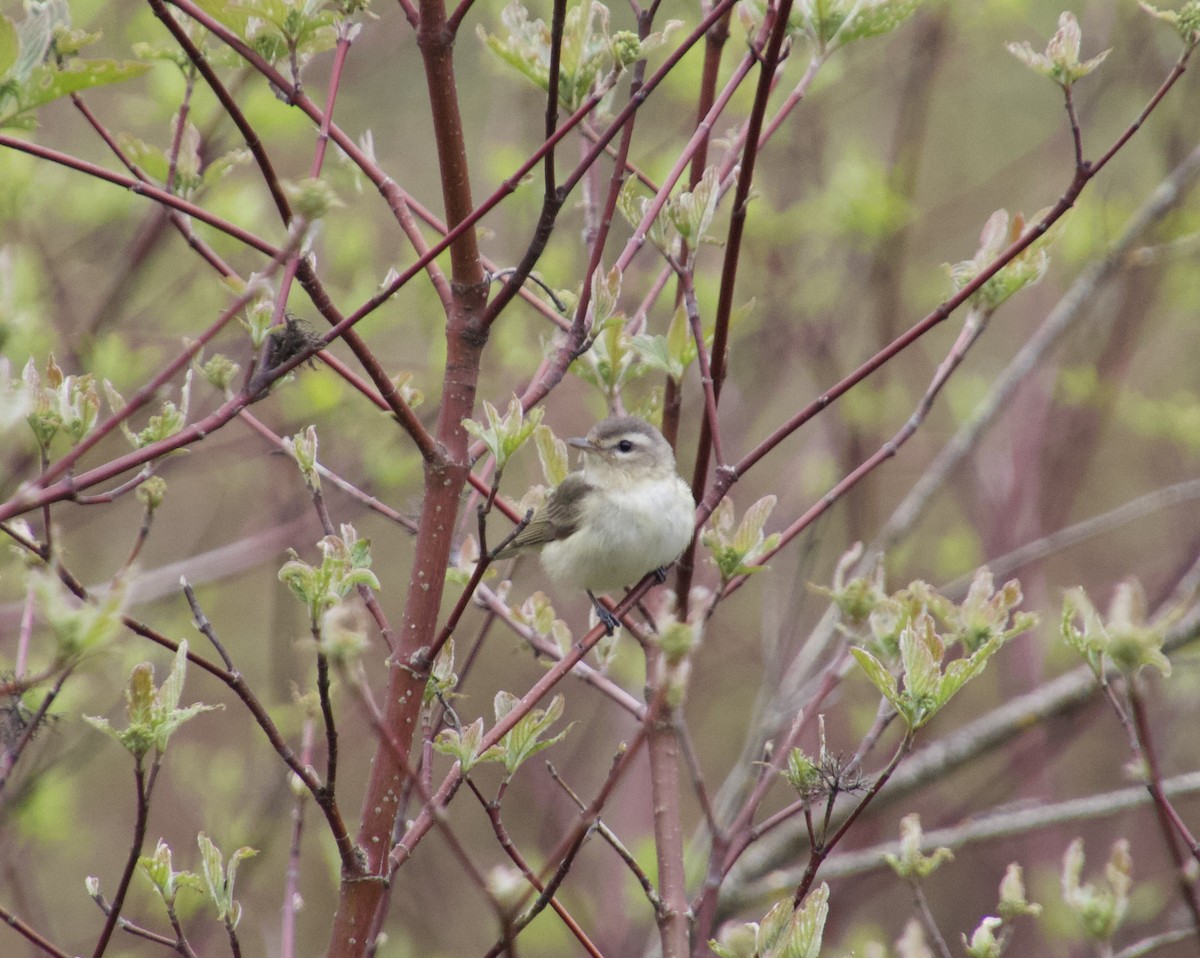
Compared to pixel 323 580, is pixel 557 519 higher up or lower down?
higher up

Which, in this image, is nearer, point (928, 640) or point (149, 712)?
point (149, 712)

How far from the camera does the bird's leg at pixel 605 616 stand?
2.62m

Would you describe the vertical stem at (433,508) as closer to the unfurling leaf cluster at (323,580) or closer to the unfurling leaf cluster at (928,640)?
the unfurling leaf cluster at (323,580)

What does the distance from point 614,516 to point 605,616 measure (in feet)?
1.48

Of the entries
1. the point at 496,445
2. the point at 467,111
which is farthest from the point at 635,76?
the point at 467,111

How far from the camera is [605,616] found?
10.7 ft

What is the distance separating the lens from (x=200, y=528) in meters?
6.76

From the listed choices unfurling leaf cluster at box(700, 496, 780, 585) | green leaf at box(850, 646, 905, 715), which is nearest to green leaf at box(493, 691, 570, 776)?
unfurling leaf cluster at box(700, 496, 780, 585)

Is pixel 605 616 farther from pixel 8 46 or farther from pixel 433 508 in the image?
pixel 8 46

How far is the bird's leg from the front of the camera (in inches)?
103

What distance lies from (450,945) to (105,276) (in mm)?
3723

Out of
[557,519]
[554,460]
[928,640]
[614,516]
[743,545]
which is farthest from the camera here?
[557,519]

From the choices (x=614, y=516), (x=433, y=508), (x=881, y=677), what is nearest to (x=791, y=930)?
(x=881, y=677)

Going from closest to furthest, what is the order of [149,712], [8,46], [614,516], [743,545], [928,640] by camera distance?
[8,46], [149,712], [928,640], [743,545], [614,516]
